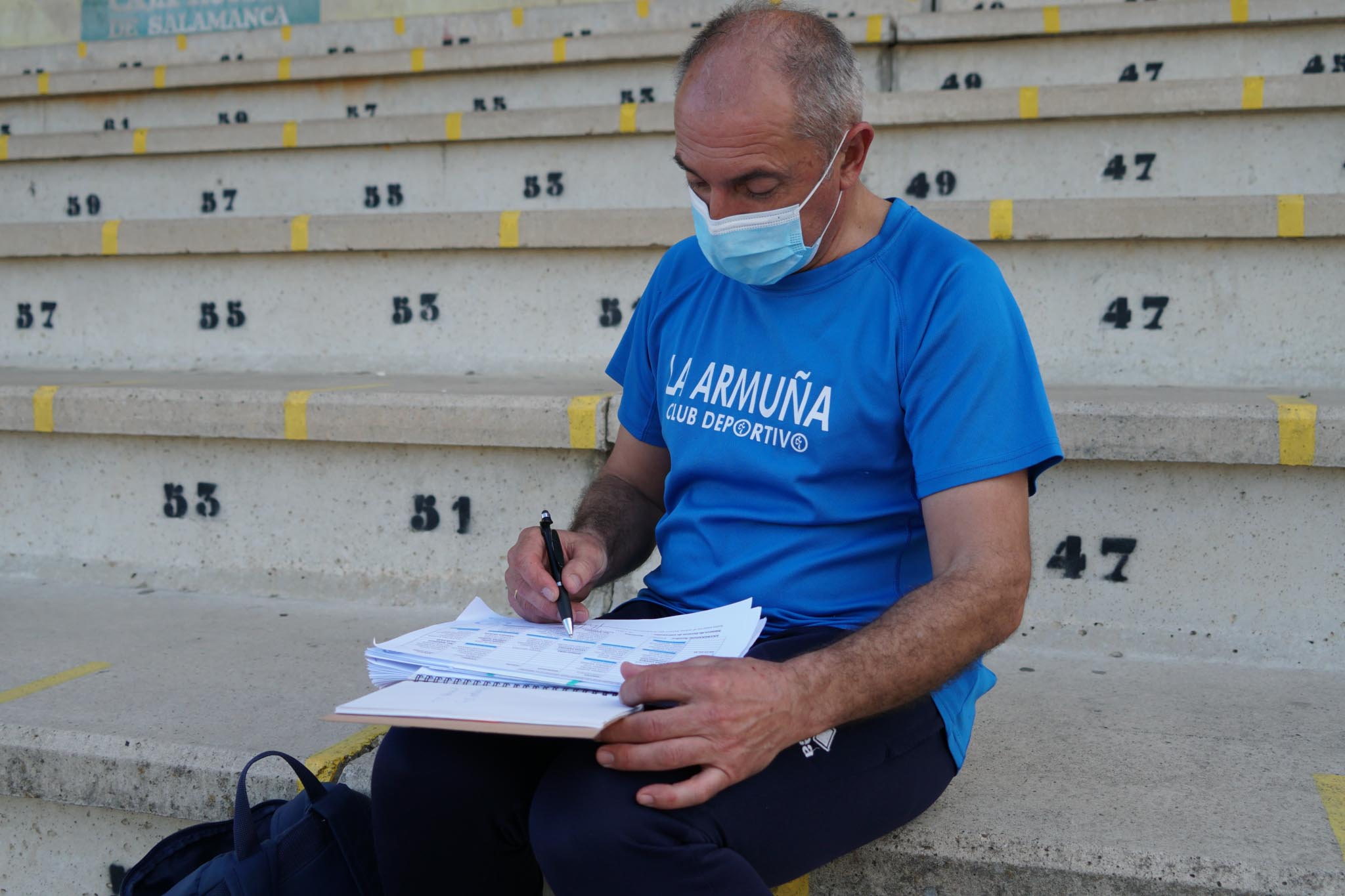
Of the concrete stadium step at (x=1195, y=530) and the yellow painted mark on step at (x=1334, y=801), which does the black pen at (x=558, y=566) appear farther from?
the concrete stadium step at (x=1195, y=530)

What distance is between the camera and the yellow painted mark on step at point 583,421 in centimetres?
211

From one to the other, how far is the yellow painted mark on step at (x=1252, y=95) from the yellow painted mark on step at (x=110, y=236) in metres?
3.05

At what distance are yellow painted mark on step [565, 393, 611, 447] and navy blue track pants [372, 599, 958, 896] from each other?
1.00 metres

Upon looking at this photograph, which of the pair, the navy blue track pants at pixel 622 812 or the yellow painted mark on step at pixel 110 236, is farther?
the yellow painted mark on step at pixel 110 236

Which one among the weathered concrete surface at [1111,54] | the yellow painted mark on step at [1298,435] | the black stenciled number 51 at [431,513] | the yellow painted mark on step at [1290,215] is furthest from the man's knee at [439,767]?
the weathered concrete surface at [1111,54]

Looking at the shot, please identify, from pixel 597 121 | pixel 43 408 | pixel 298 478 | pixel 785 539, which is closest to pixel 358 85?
pixel 597 121

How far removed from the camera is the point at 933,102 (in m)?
3.01

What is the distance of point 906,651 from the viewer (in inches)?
40.7

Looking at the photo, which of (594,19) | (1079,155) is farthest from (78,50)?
(1079,155)

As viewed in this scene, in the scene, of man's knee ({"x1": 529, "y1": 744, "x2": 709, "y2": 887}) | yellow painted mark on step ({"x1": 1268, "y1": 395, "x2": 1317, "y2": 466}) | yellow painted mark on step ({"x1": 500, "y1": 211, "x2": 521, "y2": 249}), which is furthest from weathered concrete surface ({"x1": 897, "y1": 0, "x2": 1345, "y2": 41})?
man's knee ({"x1": 529, "y1": 744, "x2": 709, "y2": 887})

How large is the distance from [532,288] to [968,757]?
1.84 meters

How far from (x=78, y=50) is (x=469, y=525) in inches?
208

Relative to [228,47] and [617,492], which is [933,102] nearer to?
[617,492]

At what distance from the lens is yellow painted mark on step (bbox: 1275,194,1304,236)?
2.32 m
